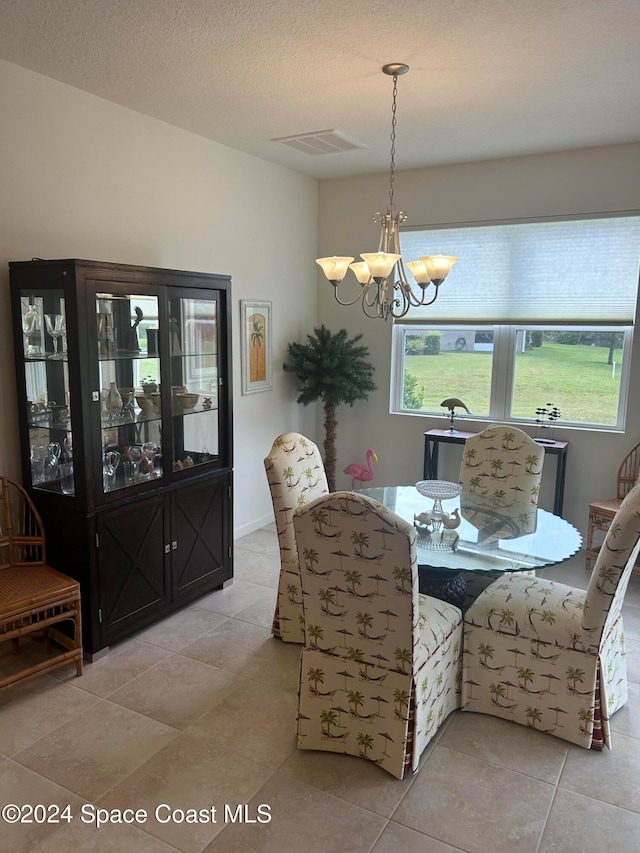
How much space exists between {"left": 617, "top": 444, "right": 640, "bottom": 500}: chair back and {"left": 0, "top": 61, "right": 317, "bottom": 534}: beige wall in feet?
8.40

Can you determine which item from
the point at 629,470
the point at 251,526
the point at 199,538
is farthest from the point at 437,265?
the point at 251,526

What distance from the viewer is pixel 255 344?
15.9 feet

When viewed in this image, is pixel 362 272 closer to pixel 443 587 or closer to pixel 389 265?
pixel 389 265

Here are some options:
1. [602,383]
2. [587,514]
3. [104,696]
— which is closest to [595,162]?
[602,383]

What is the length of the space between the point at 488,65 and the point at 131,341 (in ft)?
7.09

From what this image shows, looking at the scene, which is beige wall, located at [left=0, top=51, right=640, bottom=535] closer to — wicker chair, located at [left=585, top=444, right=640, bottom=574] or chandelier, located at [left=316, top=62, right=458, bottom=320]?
wicker chair, located at [left=585, top=444, right=640, bottom=574]

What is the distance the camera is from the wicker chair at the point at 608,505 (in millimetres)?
4160

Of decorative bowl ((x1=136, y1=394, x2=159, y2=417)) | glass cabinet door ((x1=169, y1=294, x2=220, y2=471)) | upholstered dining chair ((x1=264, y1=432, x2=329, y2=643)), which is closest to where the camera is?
upholstered dining chair ((x1=264, y1=432, x2=329, y2=643))

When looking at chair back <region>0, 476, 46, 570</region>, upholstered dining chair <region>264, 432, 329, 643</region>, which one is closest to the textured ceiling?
upholstered dining chair <region>264, 432, 329, 643</region>

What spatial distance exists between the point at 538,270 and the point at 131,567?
11.4 feet

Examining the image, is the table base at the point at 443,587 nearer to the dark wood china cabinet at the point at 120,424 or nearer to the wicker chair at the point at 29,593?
the dark wood china cabinet at the point at 120,424

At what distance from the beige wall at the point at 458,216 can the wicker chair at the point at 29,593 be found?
298cm

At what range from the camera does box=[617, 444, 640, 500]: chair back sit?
171 inches

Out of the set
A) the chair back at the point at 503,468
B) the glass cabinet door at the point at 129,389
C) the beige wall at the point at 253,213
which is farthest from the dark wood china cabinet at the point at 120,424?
the chair back at the point at 503,468
